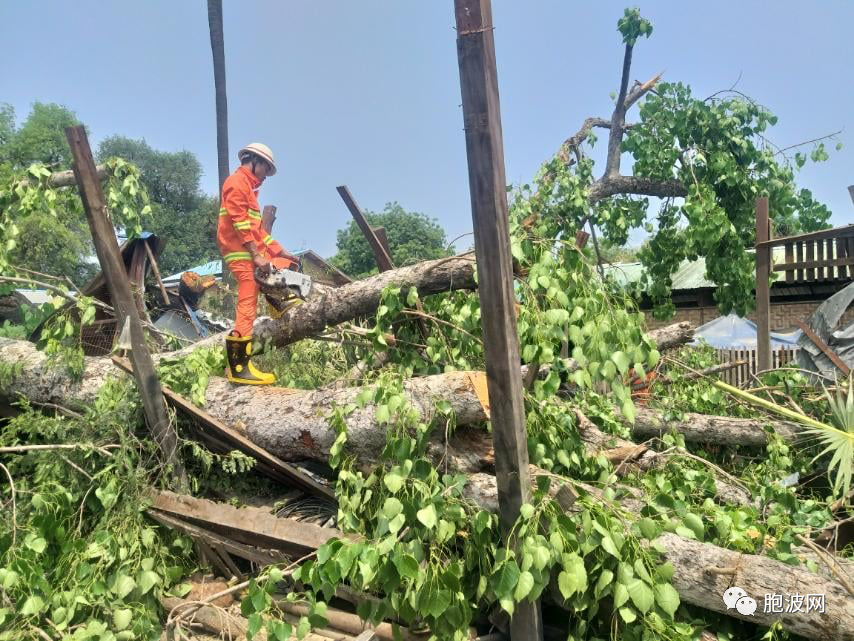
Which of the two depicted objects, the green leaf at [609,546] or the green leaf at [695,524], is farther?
the green leaf at [695,524]

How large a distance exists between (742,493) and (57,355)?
172 inches

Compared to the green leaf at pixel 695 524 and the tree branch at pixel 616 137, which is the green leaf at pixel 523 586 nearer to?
the green leaf at pixel 695 524

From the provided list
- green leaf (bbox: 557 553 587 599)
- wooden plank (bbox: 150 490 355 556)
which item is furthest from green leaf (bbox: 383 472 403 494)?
green leaf (bbox: 557 553 587 599)

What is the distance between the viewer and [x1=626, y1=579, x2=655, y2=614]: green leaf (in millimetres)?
1990

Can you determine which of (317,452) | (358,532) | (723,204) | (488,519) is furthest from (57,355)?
(723,204)

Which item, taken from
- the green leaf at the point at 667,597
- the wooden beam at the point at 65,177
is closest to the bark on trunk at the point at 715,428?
the green leaf at the point at 667,597

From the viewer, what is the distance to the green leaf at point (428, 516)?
2.14 m

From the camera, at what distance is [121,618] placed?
2.67 meters

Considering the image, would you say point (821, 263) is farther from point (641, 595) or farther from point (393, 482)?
point (393, 482)

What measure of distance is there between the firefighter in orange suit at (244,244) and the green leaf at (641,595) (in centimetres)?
265

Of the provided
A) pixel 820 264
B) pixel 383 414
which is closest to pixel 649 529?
pixel 383 414

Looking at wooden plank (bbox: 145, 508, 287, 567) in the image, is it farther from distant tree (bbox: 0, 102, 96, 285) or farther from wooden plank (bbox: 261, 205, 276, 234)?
distant tree (bbox: 0, 102, 96, 285)

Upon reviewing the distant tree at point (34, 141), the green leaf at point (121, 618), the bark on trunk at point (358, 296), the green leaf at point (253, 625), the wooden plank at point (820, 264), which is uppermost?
the distant tree at point (34, 141)

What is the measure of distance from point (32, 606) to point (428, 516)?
1.93 metres
